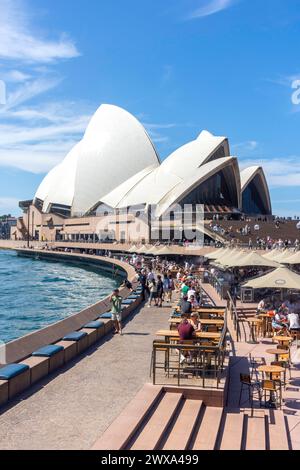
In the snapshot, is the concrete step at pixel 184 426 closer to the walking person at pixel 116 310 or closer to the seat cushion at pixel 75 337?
the seat cushion at pixel 75 337

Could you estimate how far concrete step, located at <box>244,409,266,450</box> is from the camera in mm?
5891

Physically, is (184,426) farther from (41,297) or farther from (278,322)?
(41,297)

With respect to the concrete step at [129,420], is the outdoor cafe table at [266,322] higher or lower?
higher

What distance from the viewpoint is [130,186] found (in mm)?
64250

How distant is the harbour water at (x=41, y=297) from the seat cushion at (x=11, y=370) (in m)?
8.77

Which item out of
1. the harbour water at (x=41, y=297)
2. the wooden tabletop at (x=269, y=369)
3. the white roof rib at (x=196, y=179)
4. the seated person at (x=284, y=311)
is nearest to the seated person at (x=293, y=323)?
the seated person at (x=284, y=311)

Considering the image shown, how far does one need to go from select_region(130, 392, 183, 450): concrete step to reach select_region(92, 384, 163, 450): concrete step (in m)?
0.08

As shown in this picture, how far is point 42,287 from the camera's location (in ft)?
101

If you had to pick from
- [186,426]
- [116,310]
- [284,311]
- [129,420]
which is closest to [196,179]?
[284,311]

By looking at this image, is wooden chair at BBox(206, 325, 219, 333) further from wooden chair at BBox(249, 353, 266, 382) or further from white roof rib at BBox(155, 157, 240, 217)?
white roof rib at BBox(155, 157, 240, 217)

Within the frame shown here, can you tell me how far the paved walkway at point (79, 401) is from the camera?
517cm

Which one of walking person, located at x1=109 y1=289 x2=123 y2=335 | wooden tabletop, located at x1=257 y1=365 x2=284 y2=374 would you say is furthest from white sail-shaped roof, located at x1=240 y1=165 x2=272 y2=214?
wooden tabletop, located at x1=257 y1=365 x2=284 y2=374
